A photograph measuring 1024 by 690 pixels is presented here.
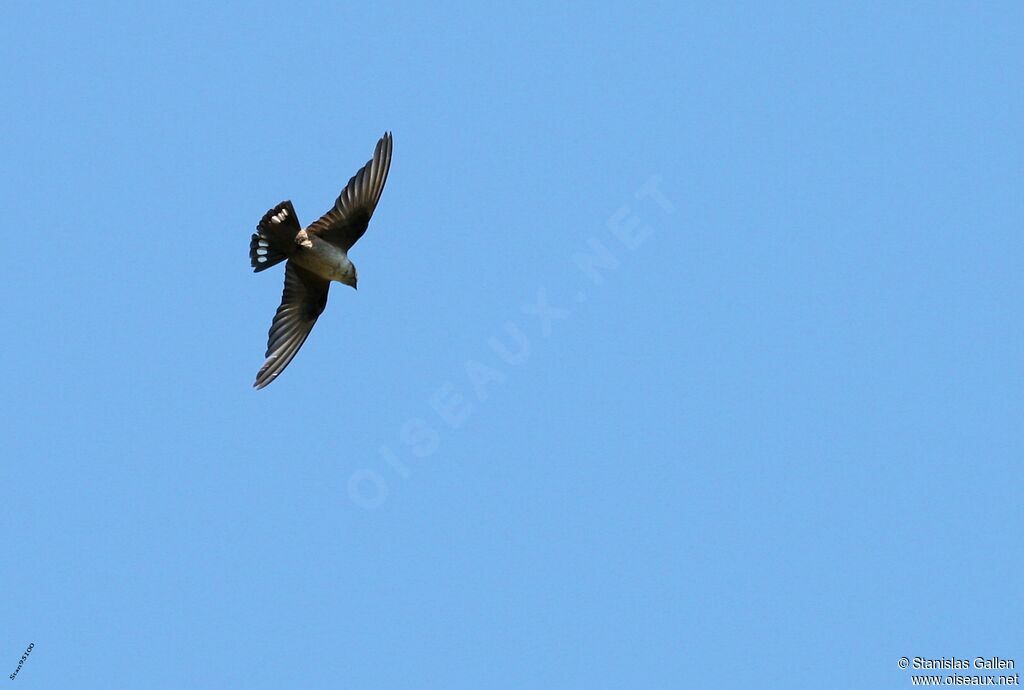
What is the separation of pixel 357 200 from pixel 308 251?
23.8 inches

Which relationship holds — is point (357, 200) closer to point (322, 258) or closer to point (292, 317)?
point (322, 258)

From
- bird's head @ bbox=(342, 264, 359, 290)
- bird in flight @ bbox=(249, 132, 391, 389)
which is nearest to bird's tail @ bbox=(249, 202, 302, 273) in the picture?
bird in flight @ bbox=(249, 132, 391, 389)

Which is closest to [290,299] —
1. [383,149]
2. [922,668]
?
[383,149]

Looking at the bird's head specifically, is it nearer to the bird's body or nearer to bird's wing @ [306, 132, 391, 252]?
the bird's body

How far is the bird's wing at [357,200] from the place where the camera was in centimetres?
1203

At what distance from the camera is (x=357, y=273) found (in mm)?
12289

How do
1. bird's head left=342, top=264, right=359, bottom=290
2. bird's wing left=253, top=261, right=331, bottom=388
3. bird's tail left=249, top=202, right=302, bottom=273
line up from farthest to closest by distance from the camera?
bird's wing left=253, top=261, right=331, bottom=388, bird's head left=342, top=264, right=359, bottom=290, bird's tail left=249, top=202, right=302, bottom=273

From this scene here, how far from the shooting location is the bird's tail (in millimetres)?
11602

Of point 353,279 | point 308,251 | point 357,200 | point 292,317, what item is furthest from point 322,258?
point 292,317

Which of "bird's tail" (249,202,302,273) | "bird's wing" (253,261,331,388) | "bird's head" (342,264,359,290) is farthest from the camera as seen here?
"bird's wing" (253,261,331,388)

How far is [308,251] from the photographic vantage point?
11953 millimetres

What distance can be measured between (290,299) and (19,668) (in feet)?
12.5

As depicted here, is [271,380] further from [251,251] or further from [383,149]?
[383,149]

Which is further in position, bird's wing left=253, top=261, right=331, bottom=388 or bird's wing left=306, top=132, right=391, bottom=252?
bird's wing left=253, top=261, right=331, bottom=388
